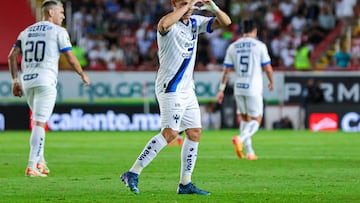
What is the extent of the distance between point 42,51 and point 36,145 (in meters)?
1.35

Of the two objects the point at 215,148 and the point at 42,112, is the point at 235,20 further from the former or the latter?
the point at 42,112

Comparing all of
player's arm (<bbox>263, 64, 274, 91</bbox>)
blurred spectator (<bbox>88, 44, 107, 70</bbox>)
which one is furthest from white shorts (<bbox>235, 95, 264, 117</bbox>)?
blurred spectator (<bbox>88, 44, 107, 70</bbox>)

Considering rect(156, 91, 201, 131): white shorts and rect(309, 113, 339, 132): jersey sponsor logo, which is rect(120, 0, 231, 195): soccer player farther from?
rect(309, 113, 339, 132): jersey sponsor logo

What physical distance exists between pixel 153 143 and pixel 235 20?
97.4 ft

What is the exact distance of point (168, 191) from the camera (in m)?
13.4

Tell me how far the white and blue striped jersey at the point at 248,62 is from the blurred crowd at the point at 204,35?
A: 16.7 meters

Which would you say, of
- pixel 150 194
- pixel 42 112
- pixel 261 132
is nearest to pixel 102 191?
pixel 150 194

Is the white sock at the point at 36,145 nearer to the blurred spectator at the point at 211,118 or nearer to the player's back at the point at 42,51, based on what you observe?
the player's back at the point at 42,51

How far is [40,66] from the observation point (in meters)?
15.9

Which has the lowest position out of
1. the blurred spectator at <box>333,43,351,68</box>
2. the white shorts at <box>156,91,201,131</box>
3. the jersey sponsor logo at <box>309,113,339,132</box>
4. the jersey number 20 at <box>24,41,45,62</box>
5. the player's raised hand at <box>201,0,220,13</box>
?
the jersey sponsor logo at <box>309,113,339,132</box>

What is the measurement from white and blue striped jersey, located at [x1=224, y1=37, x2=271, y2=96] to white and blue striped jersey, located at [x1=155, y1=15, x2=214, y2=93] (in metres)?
7.72

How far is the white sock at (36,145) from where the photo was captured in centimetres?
1577

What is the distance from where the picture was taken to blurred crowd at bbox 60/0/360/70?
1537 inches

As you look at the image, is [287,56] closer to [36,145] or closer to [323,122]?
[323,122]
